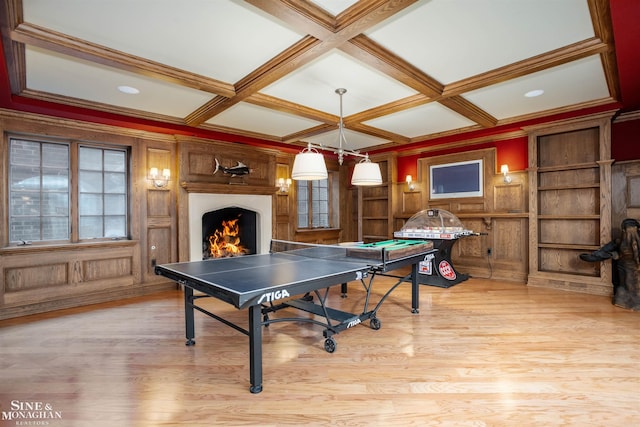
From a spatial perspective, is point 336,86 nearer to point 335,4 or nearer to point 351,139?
point 335,4

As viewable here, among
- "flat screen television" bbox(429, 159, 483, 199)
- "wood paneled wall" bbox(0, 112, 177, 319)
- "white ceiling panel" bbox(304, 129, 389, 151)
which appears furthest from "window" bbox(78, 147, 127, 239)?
"flat screen television" bbox(429, 159, 483, 199)

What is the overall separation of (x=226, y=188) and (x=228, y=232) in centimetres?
94

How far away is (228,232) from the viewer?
579cm

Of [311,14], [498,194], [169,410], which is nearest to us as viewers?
[169,410]

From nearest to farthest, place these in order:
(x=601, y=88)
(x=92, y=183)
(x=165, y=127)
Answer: (x=601, y=88)
(x=92, y=183)
(x=165, y=127)

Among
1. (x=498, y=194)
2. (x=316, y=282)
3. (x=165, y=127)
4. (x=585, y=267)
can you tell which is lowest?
(x=585, y=267)

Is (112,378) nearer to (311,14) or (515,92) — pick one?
(311,14)

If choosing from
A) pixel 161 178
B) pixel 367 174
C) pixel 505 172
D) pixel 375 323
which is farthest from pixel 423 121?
pixel 161 178

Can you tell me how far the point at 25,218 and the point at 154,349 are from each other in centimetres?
268

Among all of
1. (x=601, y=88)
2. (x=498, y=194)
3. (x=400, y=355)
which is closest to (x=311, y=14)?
(x=400, y=355)

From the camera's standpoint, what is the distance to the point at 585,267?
4.57 m

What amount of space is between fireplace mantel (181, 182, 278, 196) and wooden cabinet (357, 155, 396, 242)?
2.29m

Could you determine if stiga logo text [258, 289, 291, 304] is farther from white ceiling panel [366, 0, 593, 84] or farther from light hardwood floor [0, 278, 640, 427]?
white ceiling panel [366, 0, 593, 84]

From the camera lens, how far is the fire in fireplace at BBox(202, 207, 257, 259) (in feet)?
18.0
